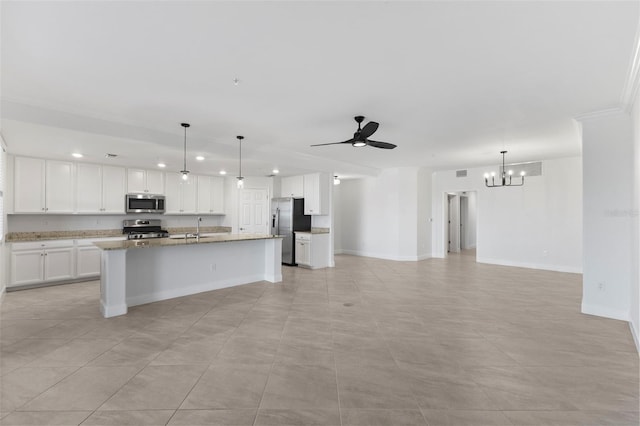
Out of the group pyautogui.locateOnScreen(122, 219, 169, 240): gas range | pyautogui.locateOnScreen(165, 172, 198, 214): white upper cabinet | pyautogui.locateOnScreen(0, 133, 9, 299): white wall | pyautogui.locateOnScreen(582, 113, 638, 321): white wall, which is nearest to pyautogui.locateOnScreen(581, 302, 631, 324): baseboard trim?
pyautogui.locateOnScreen(582, 113, 638, 321): white wall

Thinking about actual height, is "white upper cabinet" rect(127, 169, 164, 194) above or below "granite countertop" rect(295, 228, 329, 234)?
above

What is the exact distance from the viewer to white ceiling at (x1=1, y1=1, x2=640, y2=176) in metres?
2.11

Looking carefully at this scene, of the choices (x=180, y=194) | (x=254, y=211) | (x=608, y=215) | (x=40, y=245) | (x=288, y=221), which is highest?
(x=180, y=194)

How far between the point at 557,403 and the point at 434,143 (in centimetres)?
447

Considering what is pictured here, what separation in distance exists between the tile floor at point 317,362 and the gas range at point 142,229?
219 cm

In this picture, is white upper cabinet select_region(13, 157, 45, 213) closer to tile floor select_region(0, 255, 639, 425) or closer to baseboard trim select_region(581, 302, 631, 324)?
tile floor select_region(0, 255, 639, 425)

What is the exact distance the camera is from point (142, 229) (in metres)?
7.23

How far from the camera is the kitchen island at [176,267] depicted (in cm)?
414

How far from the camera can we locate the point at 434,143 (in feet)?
19.0

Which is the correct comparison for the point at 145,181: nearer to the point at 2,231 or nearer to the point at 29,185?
the point at 29,185

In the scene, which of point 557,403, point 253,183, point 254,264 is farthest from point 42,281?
point 557,403

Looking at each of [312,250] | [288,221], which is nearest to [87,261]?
[288,221]

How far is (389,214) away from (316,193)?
2.67 m

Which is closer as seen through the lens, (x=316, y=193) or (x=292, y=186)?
(x=316, y=193)
